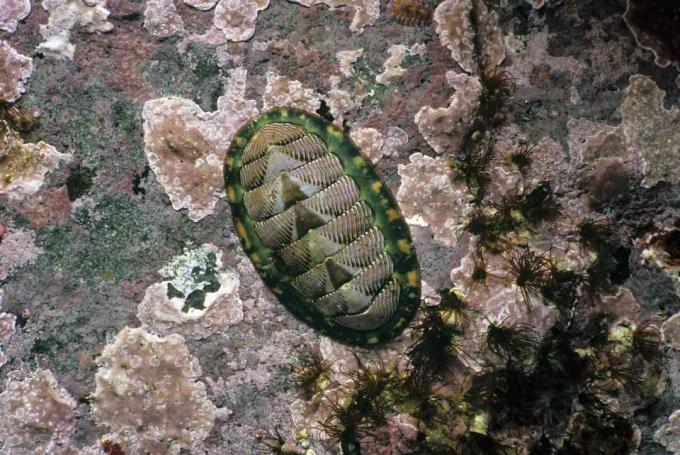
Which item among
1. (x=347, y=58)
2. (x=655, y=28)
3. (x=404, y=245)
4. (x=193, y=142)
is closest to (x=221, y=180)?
(x=193, y=142)

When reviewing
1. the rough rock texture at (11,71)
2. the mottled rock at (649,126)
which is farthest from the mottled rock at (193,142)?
the mottled rock at (649,126)

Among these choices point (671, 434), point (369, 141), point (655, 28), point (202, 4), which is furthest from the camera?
point (671, 434)

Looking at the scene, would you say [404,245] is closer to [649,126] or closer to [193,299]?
[193,299]

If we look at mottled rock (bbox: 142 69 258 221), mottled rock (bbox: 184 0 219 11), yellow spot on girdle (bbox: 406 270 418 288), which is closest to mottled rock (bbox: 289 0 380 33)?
mottled rock (bbox: 184 0 219 11)

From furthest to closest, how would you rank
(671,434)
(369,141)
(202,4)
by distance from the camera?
(671,434)
(369,141)
(202,4)

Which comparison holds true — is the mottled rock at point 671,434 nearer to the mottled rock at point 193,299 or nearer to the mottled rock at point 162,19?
the mottled rock at point 193,299

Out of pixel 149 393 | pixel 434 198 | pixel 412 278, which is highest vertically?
pixel 434 198

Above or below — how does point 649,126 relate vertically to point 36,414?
above
